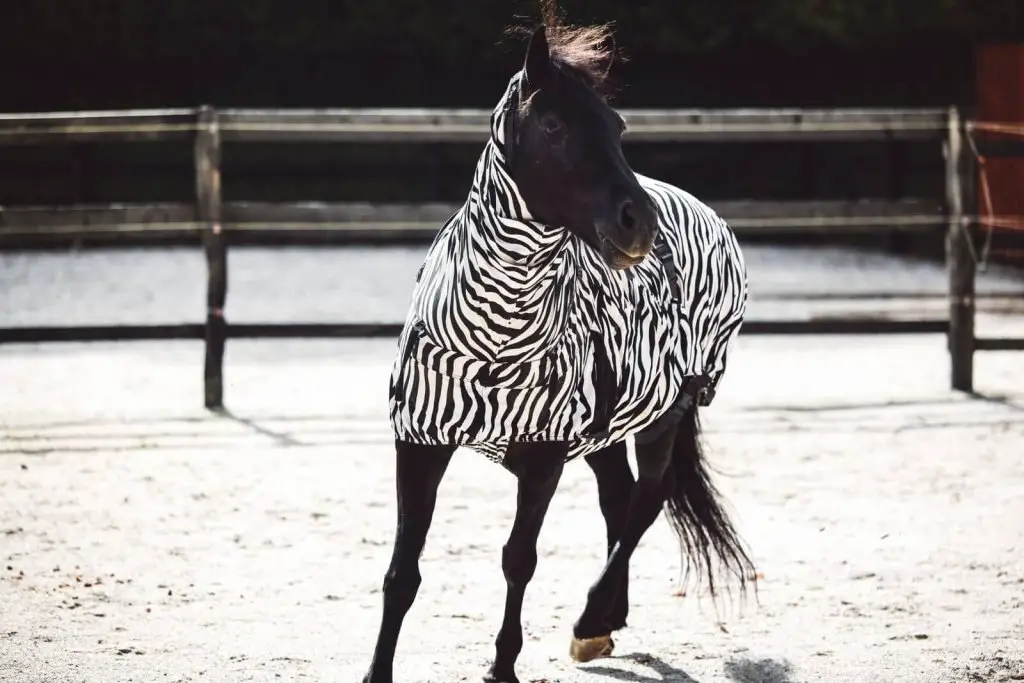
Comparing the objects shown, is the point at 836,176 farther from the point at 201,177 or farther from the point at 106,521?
the point at 106,521

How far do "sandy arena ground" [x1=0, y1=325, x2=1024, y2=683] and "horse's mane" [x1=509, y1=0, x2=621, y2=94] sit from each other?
1.46 m

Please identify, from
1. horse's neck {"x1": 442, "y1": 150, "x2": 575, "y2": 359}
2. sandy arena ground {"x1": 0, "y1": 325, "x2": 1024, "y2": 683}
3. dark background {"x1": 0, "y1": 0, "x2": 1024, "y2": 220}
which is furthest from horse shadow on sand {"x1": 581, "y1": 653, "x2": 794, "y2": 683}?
dark background {"x1": 0, "y1": 0, "x2": 1024, "y2": 220}

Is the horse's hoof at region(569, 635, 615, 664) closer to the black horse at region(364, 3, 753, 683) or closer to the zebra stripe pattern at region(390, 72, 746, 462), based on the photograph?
the black horse at region(364, 3, 753, 683)

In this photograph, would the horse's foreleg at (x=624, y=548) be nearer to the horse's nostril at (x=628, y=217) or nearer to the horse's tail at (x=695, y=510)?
the horse's tail at (x=695, y=510)

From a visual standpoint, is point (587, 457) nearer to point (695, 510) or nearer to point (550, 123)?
point (695, 510)

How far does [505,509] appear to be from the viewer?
16.5 ft

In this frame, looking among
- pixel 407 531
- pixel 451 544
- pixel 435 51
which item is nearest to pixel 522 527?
pixel 407 531

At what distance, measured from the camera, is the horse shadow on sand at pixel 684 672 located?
3371 mm

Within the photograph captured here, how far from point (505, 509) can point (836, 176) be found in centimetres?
1453

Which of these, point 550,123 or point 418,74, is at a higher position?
point 418,74

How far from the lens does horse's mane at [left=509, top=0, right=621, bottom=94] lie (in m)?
2.89

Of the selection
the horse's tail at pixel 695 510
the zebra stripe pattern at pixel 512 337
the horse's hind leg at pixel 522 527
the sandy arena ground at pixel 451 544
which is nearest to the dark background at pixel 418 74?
the sandy arena ground at pixel 451 544

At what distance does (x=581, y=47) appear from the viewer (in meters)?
2.95

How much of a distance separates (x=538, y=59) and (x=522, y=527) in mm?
1077
